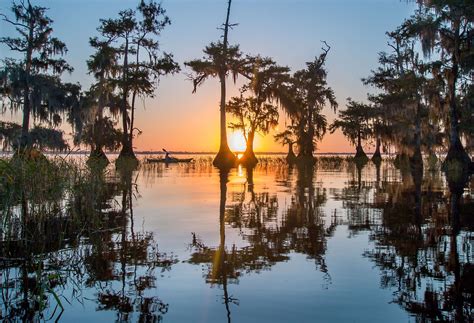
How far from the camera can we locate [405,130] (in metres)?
36.5

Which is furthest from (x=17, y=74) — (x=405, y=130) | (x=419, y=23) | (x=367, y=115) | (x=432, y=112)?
(x=367, y=115)

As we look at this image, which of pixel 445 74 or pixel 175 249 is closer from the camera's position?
pixel 175 249

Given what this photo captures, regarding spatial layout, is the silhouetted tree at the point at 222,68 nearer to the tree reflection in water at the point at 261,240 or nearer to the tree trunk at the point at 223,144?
the tree trunk at the point at 223,144

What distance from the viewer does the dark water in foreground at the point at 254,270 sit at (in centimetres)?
371

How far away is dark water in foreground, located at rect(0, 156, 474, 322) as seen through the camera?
3.71 m

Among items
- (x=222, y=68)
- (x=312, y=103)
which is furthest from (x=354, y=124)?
(x=222, y=68)

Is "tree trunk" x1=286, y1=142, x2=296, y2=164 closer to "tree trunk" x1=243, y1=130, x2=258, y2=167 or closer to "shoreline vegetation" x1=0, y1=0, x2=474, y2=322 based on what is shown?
"shoreline vegetation" x1=0, y1=0, x2=474, y2=322

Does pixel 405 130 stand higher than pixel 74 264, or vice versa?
pixel 405 130

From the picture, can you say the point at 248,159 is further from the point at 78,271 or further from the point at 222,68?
the point at 78,271

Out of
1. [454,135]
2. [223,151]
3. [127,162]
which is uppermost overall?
[454,135]

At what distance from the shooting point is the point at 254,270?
4902 millimetres

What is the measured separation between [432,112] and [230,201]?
69.8 feet

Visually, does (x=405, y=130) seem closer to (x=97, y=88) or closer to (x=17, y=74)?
(x=97, y=88)

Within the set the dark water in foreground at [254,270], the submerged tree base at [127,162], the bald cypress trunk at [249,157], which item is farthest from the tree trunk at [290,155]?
the dark water in foreground at [254,270]
